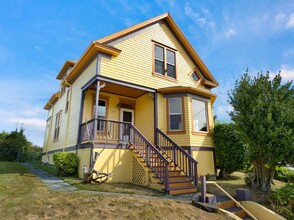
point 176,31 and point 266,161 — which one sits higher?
point 176,31

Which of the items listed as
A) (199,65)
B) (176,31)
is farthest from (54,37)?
(199,65)

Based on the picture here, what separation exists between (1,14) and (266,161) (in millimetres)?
13783

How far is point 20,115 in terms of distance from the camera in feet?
121

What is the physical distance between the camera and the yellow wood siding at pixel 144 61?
33.5 feet

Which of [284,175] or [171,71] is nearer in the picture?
[284,175]

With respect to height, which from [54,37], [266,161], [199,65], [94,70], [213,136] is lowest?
[266,161]

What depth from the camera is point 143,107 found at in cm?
1217

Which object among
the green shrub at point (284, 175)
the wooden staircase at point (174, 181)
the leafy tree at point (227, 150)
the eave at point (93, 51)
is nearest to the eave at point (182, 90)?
the leafy tree at point (227, 150)

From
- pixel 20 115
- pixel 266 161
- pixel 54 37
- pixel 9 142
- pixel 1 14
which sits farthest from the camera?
pixel 20 115

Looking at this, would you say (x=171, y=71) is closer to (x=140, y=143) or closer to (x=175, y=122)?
(x=175, y=122)

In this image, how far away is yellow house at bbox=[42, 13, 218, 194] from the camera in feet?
28.0

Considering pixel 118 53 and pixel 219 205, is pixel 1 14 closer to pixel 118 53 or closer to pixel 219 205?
pixel 118 53

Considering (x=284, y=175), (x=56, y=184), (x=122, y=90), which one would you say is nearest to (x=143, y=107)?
(x=122, y=90)

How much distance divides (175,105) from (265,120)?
4695 millimetres
